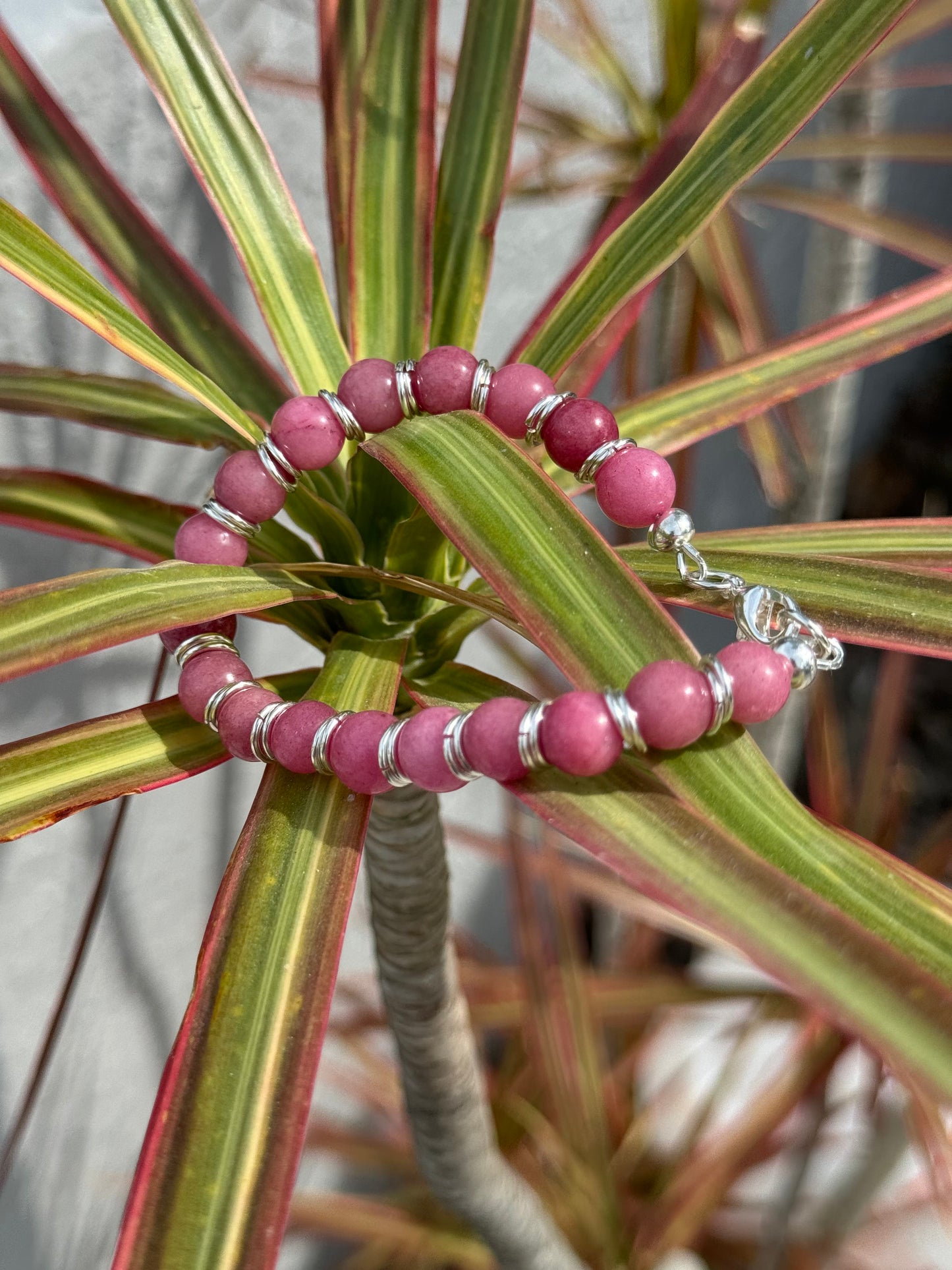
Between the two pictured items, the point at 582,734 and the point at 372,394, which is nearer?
the point at 582,734

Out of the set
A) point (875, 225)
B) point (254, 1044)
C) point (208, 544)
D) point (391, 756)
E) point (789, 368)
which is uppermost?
point (875, 225)

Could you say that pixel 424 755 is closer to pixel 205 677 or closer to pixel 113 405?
pixel 205 677

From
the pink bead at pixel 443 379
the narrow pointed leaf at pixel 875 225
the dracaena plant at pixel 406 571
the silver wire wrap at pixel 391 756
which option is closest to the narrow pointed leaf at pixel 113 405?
the dracaena plant at pixel 406 571

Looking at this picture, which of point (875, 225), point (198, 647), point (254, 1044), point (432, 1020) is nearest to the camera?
point (254, 1044)

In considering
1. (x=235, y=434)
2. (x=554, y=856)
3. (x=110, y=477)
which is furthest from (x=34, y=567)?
(x=554, y=856)

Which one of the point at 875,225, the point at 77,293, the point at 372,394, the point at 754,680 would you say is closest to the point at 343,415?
the point at 372,394
